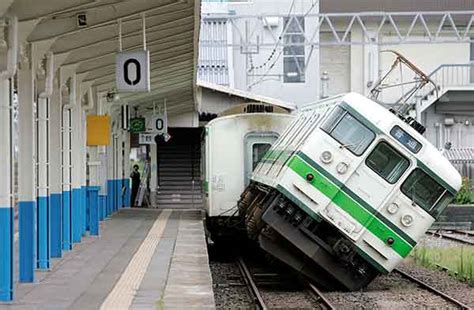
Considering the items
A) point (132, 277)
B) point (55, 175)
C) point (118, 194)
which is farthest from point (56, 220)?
point (118, 194)

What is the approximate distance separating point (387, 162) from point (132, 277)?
13.4ft

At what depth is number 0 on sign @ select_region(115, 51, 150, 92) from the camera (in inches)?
Result: 540

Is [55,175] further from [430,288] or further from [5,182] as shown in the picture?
[430,288]

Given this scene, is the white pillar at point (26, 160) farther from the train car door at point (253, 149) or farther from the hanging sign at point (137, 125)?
the hanging sign at point (137, 125)

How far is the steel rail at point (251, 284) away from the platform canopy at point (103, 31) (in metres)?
4.13

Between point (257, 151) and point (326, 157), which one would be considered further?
point (257, 151)

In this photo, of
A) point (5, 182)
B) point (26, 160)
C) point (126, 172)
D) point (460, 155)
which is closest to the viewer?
point (5, 182)

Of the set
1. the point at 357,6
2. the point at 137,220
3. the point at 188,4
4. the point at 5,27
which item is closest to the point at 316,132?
the point at 188,4

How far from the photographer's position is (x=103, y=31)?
46.5 ft

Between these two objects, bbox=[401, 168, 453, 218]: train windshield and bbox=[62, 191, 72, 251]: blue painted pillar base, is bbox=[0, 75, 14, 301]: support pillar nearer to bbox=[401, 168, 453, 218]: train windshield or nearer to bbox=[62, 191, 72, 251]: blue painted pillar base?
bbox=[62, 191, 72, 251]: blue painted pillar base

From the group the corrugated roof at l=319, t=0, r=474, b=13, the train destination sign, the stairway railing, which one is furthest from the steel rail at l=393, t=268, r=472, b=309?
the corrugated roof at l=319, t=0, r=474, b=13

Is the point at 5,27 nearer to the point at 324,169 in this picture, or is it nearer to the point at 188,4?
the point at 188,4

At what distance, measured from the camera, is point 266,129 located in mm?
19938

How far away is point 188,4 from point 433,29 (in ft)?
86.9
